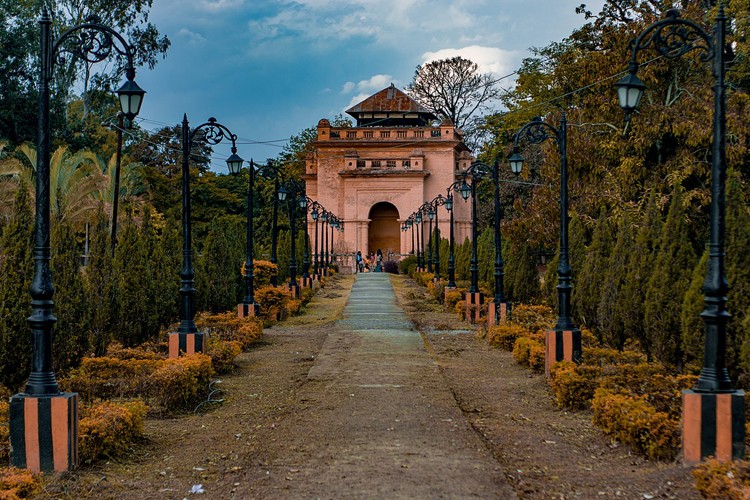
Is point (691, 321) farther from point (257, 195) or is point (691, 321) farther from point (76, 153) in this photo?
point (257, 195)

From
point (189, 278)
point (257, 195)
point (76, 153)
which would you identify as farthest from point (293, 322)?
point (257, 195)

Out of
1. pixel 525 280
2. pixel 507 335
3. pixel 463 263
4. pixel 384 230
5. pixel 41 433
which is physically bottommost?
pixel 507 335

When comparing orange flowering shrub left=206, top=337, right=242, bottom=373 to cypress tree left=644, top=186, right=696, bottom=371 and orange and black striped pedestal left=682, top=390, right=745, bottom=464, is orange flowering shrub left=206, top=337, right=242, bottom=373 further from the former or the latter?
orange and black striped pedestal left=682, top=390, right=745, bottom=464

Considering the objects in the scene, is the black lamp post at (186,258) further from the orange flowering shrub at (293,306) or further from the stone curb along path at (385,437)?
the orange flowering shrub at (293,306)

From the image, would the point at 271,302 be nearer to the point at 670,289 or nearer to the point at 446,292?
the point at 446,292

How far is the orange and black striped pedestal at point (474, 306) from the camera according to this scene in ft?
67.1

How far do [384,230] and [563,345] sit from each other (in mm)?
46859

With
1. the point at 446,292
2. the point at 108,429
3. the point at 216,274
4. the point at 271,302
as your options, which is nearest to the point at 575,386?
the point at 108,429

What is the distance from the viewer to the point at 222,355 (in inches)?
486

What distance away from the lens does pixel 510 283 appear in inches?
948

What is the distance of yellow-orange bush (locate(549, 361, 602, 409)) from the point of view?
9359 millimetres

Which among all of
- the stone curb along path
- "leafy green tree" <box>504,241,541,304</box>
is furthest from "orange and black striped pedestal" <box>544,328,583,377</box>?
"leafy green tree" <box>504,241,541,304</box>

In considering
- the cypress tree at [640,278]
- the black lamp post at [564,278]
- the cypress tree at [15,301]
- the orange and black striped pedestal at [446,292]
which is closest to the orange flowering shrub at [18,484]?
the cypress tree at [15,301]

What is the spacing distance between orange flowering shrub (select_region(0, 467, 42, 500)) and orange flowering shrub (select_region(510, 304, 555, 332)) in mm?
10262
